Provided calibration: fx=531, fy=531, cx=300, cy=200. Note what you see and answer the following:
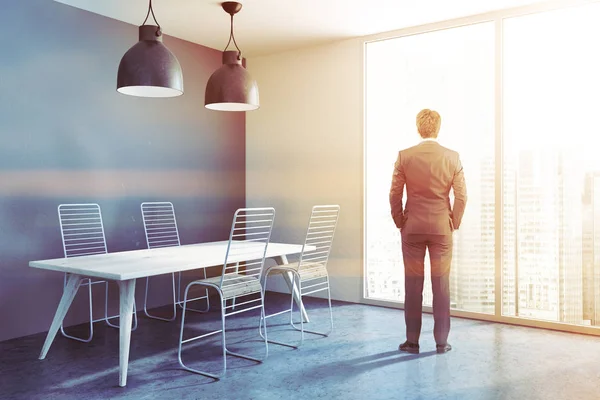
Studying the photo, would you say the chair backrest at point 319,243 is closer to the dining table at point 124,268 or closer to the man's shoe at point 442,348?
the dining table at point 124,268

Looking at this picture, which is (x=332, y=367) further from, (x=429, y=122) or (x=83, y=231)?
(x=83, y=231)

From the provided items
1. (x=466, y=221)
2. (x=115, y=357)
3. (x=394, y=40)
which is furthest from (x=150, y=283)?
(x=394, y=40)

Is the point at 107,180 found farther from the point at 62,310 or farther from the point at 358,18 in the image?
the point at 358,18

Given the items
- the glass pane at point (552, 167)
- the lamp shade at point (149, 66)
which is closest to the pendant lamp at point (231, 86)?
the lamp shade at point (149, 66)

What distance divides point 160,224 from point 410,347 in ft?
9.42

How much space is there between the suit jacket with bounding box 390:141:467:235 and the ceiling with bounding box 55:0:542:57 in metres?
1.59

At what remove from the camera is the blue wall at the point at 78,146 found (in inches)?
168

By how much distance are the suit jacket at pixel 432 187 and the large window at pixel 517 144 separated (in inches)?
48.3

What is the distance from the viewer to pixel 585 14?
4480mm

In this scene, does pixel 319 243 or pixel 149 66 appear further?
pixel 319 243

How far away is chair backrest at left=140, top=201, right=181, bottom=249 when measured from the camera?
17.6ft

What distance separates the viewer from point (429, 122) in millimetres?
3863

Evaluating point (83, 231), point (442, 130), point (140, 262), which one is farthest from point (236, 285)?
point (442, 130)

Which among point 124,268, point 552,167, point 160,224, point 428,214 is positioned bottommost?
point 124,268
